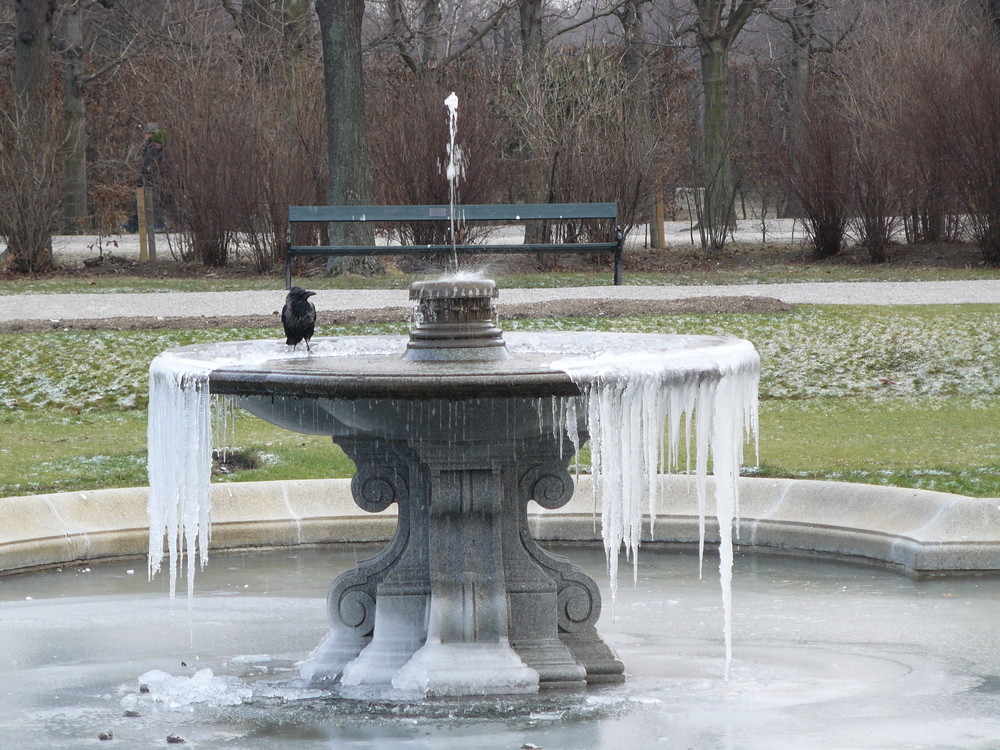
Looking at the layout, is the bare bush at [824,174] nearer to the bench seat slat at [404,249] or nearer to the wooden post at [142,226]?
the bench seat slat at [404,249]

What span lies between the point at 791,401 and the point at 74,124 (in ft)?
61.8

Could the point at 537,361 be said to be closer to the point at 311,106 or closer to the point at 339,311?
the point at 339,311

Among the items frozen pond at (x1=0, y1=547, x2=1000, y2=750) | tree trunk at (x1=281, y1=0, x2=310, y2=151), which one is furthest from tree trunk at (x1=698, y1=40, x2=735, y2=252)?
frozen pond at (x1=0, y1=547, x2=1000, y2=750)

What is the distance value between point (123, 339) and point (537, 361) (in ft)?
27.7

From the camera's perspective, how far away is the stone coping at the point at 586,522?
6.28 meters

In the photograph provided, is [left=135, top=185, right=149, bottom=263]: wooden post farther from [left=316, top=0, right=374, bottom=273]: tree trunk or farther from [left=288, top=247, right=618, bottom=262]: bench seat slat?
[left=288, top=247, right=618, bottom=262]: bench seat slat

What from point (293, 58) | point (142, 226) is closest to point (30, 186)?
point (142, 226)

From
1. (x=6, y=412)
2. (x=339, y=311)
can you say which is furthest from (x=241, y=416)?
(x=339, y=311)

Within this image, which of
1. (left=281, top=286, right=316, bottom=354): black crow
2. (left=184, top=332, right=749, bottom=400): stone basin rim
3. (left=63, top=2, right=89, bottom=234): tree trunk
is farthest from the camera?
(left=63, top=2, right=89, bottom=234): tree trunk

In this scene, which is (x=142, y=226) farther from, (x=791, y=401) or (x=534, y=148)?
(x=791, y=401)

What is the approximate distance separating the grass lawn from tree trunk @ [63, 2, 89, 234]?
12651 millimetres

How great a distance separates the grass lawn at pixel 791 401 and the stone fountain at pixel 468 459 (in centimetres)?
298

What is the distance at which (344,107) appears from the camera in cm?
1839

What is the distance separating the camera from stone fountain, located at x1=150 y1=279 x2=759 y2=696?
4191 millimetres
